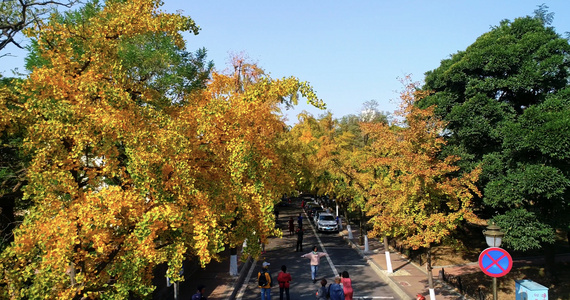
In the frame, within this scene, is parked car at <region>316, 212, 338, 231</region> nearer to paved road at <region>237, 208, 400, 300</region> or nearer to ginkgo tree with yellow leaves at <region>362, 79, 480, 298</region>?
paved road at <region>237, 208, 400, 300</region>

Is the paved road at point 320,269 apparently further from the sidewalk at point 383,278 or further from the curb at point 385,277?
the sidewalk at point 383,278

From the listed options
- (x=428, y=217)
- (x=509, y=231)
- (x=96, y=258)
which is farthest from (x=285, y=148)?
(x=96, y=258)

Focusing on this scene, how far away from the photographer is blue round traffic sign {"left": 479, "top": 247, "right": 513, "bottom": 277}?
7168 millimetres

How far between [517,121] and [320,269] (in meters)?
10.8

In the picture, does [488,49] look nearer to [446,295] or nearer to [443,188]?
[443,188]

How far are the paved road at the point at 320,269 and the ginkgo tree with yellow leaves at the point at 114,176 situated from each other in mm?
6145

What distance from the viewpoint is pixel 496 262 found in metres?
7.26

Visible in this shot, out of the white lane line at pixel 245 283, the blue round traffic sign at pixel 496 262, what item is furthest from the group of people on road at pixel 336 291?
the white lane line at pixel 245 283

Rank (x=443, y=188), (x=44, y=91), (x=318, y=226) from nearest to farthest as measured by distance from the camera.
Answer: (x=44, y=91)
(x=443, y=188)
(x=318, y=226)

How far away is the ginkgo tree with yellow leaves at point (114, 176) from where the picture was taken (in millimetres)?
5931

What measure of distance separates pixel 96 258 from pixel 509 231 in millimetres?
13007

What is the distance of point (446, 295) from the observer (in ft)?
45.1

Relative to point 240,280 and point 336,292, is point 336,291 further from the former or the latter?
point 240,280

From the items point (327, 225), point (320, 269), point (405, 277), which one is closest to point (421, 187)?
point (405, 277)
